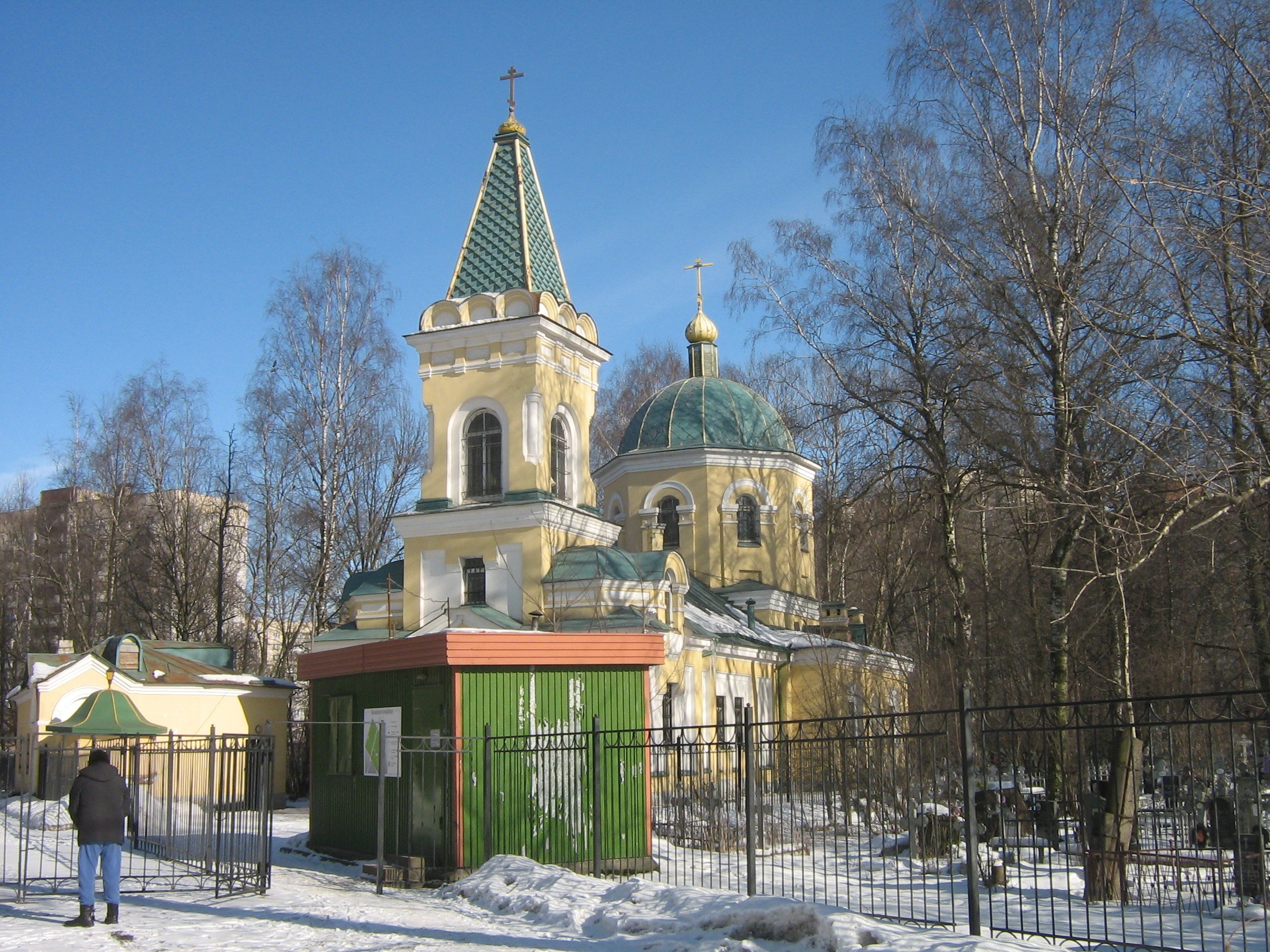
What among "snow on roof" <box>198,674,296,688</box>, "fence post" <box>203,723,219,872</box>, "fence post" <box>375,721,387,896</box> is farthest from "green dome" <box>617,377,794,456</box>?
"fence post" <box>203,723,219,872</box>

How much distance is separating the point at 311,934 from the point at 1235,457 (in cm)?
922

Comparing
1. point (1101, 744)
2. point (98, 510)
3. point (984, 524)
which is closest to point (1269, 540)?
point (1101, 744)

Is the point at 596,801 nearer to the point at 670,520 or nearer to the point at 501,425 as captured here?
the point at 501,425

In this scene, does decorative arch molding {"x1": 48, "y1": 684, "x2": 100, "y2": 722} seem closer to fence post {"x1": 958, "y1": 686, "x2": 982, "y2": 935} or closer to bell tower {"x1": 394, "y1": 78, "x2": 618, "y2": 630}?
bell tower {"x1": 394, "y1": 78, "x2": 618, "y2": 630}

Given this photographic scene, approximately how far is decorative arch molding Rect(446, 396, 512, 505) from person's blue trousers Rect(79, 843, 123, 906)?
1543 cm

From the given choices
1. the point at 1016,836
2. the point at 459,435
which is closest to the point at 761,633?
the point at 459,435

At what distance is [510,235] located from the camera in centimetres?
2645

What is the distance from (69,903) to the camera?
11367 mm

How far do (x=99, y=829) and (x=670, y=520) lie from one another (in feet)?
84.5

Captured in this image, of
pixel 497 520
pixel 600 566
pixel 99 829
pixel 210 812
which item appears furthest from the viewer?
pixel 600 566

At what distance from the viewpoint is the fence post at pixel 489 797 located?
13250mm

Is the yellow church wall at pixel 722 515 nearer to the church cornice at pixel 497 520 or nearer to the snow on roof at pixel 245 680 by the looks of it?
the church cornice at pixel 497 520

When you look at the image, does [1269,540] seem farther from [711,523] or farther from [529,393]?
[711,523]

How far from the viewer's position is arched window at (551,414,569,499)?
85.8 feet
